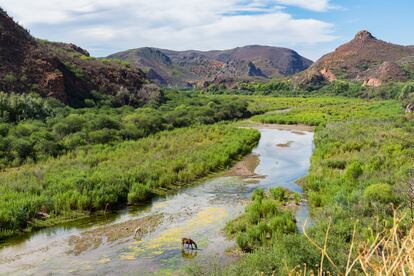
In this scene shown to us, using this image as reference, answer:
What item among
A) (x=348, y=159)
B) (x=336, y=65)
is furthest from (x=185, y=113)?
(x=336, y=65)

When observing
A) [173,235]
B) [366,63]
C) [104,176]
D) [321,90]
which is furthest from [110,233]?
[366,63]

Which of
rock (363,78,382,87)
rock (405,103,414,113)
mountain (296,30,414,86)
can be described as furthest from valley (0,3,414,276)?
Answer: mountain (296,30,414,86)

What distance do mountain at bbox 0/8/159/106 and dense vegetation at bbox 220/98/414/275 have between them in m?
31.7

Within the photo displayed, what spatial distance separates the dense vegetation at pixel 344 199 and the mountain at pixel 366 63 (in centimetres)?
10304

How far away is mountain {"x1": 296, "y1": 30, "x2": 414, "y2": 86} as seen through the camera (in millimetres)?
132938

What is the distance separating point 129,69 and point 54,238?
60035 mm

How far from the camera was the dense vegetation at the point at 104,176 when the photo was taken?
60.4 ft

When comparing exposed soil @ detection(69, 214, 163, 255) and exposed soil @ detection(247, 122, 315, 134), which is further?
exposed soil @ detection(247, 122, 315, 134)

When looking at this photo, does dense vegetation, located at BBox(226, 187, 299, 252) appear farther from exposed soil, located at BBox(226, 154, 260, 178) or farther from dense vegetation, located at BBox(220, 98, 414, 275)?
exposed soil, located at BBox(226, 154, 260, 178)

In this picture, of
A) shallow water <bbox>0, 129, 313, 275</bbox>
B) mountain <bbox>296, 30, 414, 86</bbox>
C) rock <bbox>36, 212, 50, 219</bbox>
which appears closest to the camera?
shallow water <bbox>0, 129, 313, 275</bbox>

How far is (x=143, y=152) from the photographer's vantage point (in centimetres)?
3120

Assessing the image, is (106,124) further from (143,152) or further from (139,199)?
(139,199)

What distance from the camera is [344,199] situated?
55.2ft

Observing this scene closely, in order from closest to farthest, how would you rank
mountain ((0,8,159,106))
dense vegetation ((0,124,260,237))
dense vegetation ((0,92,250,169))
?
dense vegetation ((0,124,260,237)) < dense vegetation ((0,92,250,169)) < mountain ((0,8,159,106))
